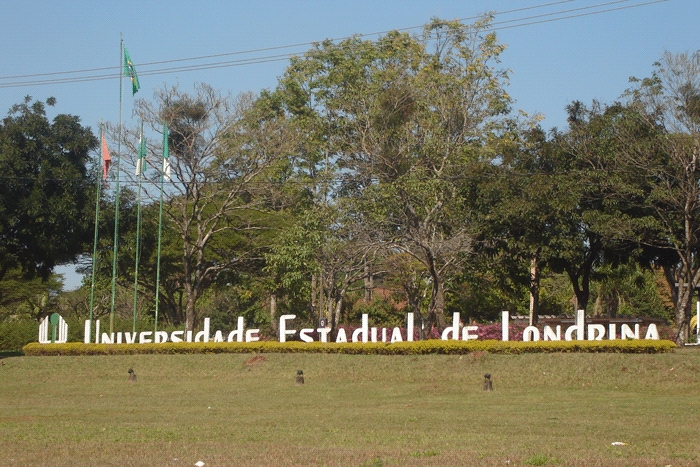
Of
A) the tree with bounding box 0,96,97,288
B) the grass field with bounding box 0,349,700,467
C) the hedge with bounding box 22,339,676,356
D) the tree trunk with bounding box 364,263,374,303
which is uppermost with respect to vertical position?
the tree with bounding box 0,96,97,288

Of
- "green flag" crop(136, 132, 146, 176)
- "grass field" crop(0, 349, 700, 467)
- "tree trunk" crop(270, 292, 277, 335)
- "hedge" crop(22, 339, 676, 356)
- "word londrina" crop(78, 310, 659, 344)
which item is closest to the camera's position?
"grass field" crop(0, 349, 700, 467)

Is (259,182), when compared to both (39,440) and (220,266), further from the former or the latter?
(39,440)

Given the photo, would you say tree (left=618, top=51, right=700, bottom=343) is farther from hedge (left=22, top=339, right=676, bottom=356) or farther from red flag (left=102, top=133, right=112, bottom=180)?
red flag (left=102, top=133, right=112, bottom=180)

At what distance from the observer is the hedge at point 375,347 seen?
1073 inches

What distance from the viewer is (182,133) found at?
125 feet

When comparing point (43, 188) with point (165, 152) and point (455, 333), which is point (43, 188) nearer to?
point (165, 152)

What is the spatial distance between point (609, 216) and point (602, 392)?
9031mm

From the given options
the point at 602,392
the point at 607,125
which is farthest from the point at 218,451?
the point at 607,125

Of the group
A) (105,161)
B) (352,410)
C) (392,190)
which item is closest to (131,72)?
(105,161)

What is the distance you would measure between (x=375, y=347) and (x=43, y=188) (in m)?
16.2

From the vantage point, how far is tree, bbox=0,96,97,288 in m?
36.7

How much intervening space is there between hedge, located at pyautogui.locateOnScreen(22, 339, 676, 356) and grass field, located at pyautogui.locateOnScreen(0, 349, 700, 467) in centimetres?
62

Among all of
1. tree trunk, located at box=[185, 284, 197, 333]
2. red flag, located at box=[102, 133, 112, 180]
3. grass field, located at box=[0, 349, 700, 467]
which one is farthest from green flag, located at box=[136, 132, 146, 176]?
grass field, located at box=[0, 349, 700, 467]

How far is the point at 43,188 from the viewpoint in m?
37.2
